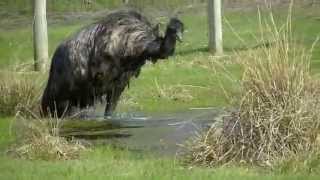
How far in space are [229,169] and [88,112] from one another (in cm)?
693

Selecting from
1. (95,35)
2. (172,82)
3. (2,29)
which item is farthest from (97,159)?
A: (2,29)

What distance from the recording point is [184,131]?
13.7m

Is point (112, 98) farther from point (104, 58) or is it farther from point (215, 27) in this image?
point (215, 27)

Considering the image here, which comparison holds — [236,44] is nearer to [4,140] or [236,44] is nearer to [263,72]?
[4,140]

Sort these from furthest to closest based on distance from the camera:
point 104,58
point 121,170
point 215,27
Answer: point 215,27 < point 104,58 < point 121,170

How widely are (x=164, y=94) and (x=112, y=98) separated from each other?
4277mm

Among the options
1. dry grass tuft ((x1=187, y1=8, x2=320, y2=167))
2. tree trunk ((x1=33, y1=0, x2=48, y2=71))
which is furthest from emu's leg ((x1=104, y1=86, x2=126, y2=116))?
tree trunk ((x1=33, y1=0, x2=48, y2=71))

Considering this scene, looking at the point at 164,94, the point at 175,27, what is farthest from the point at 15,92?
the point at 175,27

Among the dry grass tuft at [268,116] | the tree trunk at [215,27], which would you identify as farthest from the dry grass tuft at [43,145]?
the tree trunk at [215,27]

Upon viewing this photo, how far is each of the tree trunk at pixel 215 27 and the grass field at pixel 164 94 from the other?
0.63 metres

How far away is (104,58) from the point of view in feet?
50.3

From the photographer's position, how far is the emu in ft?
49.4

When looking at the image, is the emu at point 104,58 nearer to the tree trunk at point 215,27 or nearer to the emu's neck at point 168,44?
the emu's neck at point 168,44

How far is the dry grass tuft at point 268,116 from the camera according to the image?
1030 centimetres
